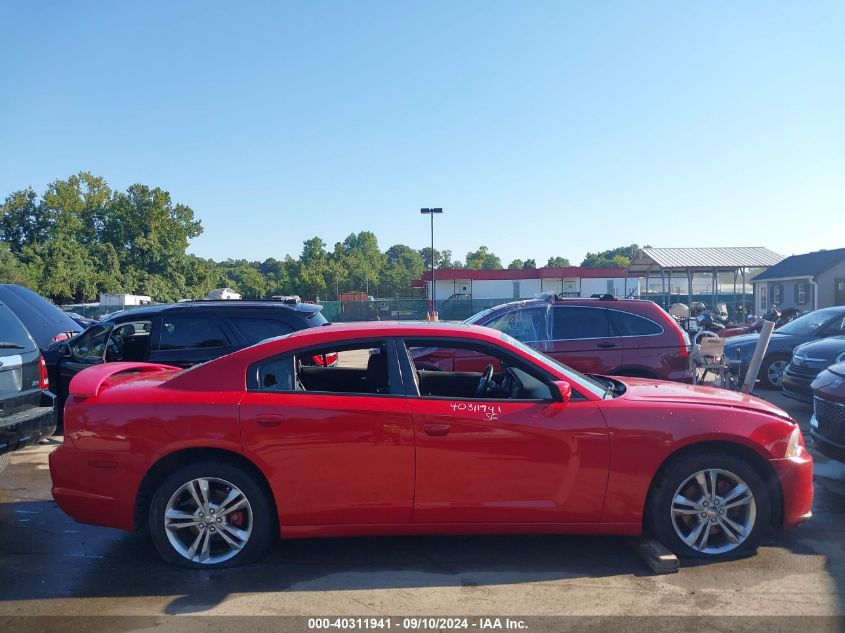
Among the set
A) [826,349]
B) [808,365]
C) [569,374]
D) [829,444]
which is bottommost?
[829,444]

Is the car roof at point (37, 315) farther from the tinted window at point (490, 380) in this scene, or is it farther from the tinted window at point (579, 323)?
the tinted window at point (579, 323)

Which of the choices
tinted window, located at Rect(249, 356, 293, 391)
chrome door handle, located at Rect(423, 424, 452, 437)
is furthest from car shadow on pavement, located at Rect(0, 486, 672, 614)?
tinted window, located at Rect(249, 356, 293, 391)

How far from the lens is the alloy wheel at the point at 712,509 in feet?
14.0

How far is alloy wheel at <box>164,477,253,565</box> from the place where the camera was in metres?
4.19

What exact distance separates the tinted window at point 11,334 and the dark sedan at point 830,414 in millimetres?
7435

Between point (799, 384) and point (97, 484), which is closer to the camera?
point (97, 484)

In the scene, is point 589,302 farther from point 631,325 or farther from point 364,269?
point 364,269

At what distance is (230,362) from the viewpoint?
14.4ft

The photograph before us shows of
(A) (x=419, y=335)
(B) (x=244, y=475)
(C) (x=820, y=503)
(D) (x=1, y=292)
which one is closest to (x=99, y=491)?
(B) (x=244, y=475)

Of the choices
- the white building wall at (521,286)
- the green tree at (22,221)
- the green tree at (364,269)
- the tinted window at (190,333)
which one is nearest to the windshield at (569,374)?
the tinted window at (190,333)

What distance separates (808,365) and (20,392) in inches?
374

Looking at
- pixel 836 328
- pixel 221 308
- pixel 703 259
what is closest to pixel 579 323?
pixel 221 308

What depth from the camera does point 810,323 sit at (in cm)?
1184

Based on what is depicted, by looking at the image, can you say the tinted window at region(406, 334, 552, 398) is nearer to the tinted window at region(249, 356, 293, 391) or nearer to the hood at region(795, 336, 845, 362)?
the tinted window at region(249, 356, 293, 391)
